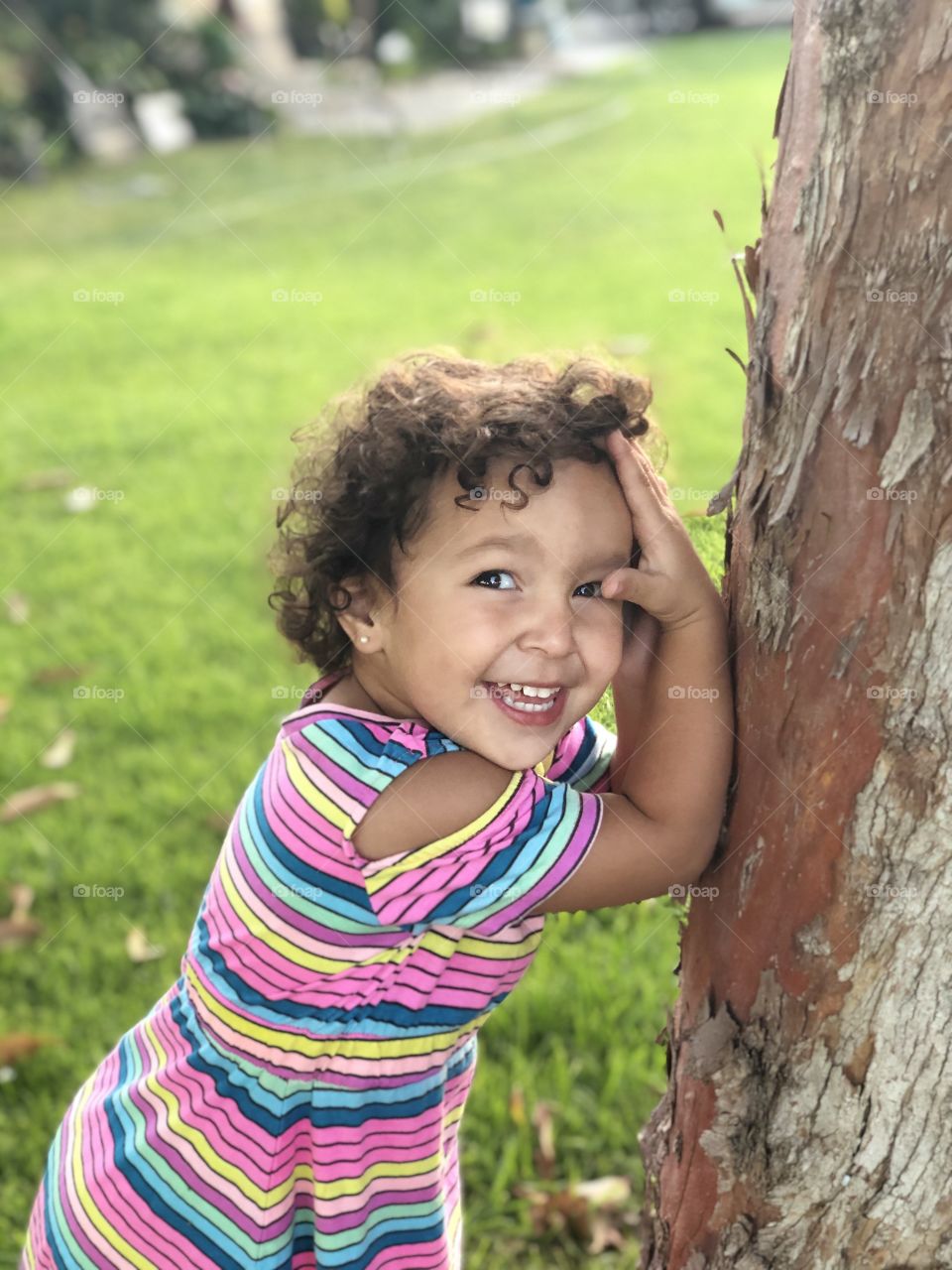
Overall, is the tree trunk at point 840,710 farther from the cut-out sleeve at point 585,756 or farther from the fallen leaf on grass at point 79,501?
the fallen leaf on grass at point 79,501

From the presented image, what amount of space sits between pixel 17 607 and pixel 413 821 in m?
3.26

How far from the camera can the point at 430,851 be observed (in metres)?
1.41

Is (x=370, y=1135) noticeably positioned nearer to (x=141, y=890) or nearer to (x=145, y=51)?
(x=141, y=890)

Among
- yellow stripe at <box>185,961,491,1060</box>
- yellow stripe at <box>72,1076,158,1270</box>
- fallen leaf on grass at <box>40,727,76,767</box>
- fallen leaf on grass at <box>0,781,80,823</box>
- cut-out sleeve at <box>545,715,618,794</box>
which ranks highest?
cut-out sleeve at <box>545,715,618,794</box>

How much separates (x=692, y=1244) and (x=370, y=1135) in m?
0.38

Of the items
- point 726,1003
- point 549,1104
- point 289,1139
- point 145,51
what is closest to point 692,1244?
point 726,1003

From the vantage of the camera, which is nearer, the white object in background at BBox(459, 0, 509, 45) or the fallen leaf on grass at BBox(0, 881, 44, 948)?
the fallen leaf on grass at BBox(0, 881, 44, 948)

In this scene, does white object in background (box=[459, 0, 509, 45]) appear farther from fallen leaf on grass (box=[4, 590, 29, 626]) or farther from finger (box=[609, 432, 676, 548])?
finger (box=[609, 432, 676, 548])

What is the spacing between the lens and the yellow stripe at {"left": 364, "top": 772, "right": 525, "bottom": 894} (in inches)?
55.2

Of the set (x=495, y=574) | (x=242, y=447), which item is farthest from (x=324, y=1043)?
(x=242, y=447)

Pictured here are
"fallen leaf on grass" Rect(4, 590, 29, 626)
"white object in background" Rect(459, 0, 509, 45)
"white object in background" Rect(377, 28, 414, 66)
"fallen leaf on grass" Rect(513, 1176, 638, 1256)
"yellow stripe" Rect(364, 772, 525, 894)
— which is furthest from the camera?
"white object in background" Rect(459, 0, 509, 45)

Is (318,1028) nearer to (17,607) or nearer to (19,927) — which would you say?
(19,927)

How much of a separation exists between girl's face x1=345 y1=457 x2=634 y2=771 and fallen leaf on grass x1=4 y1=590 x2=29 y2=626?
3.10 metres

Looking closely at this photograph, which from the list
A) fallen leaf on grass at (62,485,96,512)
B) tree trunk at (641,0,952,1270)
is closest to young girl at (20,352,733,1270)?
tree trunk at (641,0,952,1270)
